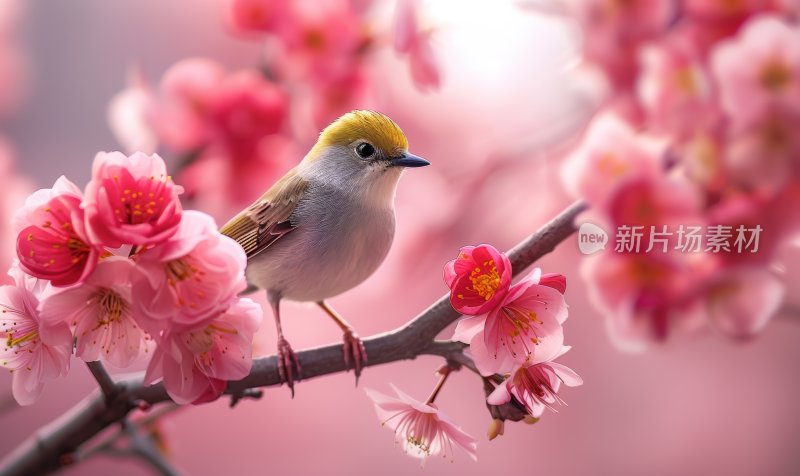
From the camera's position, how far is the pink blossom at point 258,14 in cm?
48

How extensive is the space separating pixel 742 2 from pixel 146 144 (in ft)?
1.35

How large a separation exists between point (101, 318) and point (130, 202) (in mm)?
55

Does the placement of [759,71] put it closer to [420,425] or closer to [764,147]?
[764,147]

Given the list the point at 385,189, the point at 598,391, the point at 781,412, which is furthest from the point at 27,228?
the point at 781,412

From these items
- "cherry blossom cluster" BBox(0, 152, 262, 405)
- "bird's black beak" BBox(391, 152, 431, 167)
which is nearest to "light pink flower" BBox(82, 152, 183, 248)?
"cherry blossom cluster" BBox(0, 152, 262, 405)

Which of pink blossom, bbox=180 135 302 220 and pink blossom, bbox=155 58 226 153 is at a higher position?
pink blossom, bbox=155 58 226 153

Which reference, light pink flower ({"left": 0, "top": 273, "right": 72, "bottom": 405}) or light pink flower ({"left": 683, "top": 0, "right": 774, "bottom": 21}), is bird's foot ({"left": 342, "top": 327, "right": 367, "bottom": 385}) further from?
light pink flower ({"left": 683, "top": 0, "right": 774, "bottom": 21})

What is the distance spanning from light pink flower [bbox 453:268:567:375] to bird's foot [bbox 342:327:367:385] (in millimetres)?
53

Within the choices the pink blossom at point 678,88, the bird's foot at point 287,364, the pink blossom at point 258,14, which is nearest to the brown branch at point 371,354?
the bird's foot at point 287,364

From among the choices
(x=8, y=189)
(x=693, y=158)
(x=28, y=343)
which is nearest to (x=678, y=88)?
(x=693, y=158)

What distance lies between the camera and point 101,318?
29 cm

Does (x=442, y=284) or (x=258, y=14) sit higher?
(x=258, y=14)

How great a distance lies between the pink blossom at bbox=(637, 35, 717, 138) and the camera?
16.9 inches

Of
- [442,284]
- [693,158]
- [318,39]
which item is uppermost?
[318,39]
